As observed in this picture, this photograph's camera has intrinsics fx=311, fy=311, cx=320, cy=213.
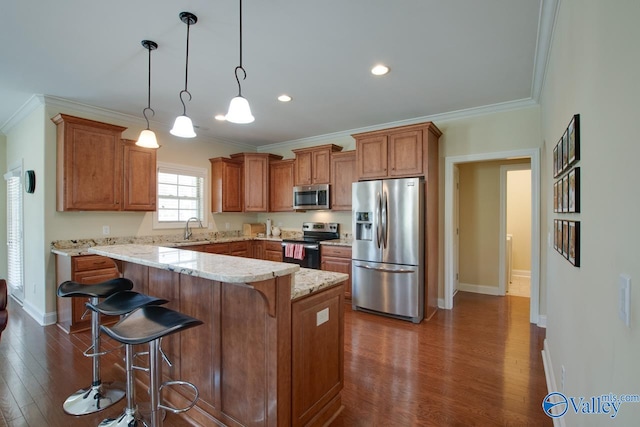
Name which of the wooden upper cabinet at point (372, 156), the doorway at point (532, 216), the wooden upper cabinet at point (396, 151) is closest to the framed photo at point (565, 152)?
the wooden upper cabinet at point (396, 151)

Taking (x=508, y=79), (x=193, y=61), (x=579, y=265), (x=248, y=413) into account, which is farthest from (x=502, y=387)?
(x=193, y=61)

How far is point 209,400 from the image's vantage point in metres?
1.98

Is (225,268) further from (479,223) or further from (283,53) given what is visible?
(479,223)

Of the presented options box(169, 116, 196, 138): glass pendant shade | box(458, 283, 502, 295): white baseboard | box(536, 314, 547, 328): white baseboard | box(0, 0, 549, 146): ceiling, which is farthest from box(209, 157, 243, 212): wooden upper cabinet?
box(536, 314, 547, 328): white baseboard

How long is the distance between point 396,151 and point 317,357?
2931 mm

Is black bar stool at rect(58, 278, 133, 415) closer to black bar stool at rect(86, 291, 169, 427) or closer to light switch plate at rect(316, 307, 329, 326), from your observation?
black bar stool at rect(86, 291, 169, 427)

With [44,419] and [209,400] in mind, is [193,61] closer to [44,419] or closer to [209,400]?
[209,400]

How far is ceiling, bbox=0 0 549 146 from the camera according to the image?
7.12 ft

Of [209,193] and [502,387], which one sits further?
[209,193]

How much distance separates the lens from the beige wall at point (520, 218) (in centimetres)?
645

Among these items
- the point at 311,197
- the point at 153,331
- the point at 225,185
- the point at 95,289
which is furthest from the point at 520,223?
the point at 95,289

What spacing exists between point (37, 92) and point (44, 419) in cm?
346

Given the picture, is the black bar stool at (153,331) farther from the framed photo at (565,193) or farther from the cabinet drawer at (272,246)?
the cabinet drawer at (272,246)

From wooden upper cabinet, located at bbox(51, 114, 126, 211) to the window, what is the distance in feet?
2.63
